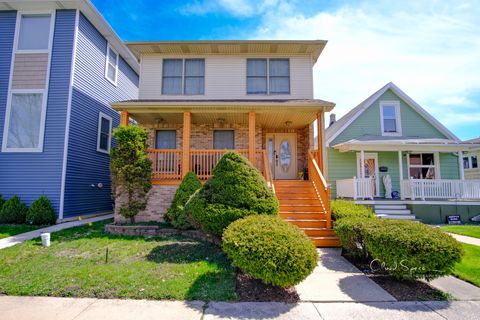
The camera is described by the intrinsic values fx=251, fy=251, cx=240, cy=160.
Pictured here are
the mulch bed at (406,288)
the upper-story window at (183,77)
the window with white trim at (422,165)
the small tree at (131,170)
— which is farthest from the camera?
the window with white trim at (422,165)

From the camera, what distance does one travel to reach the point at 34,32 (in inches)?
396

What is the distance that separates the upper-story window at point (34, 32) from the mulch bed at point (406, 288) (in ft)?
43.2

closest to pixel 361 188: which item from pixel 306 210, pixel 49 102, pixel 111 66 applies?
pixel 306 210

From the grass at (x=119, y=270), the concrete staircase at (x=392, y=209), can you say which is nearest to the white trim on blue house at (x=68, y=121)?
the grass at (x=119, y=270)

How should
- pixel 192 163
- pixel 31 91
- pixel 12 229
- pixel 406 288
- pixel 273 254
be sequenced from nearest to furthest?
pixel 273 254
pixel 406 288
pixel 12 229
pixel 31 91
pixel 192 163

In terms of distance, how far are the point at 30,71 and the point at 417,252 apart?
526 inches

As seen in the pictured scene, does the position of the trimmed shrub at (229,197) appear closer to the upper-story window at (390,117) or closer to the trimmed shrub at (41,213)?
the trimmed shrub at (41,213)

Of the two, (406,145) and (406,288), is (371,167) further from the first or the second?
(406,288)

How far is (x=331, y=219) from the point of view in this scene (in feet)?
24.3

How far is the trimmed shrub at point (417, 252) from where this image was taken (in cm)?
394

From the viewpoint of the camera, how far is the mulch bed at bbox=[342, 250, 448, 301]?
12.8 ft

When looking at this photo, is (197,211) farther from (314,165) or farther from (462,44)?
(462,44)

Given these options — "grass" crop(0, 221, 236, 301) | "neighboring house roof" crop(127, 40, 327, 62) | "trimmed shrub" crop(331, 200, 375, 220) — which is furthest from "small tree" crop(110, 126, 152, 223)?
"trimmed shrub" crop(331, 200, 375, 220)

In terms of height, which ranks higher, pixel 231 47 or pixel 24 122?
pixel 231 47
